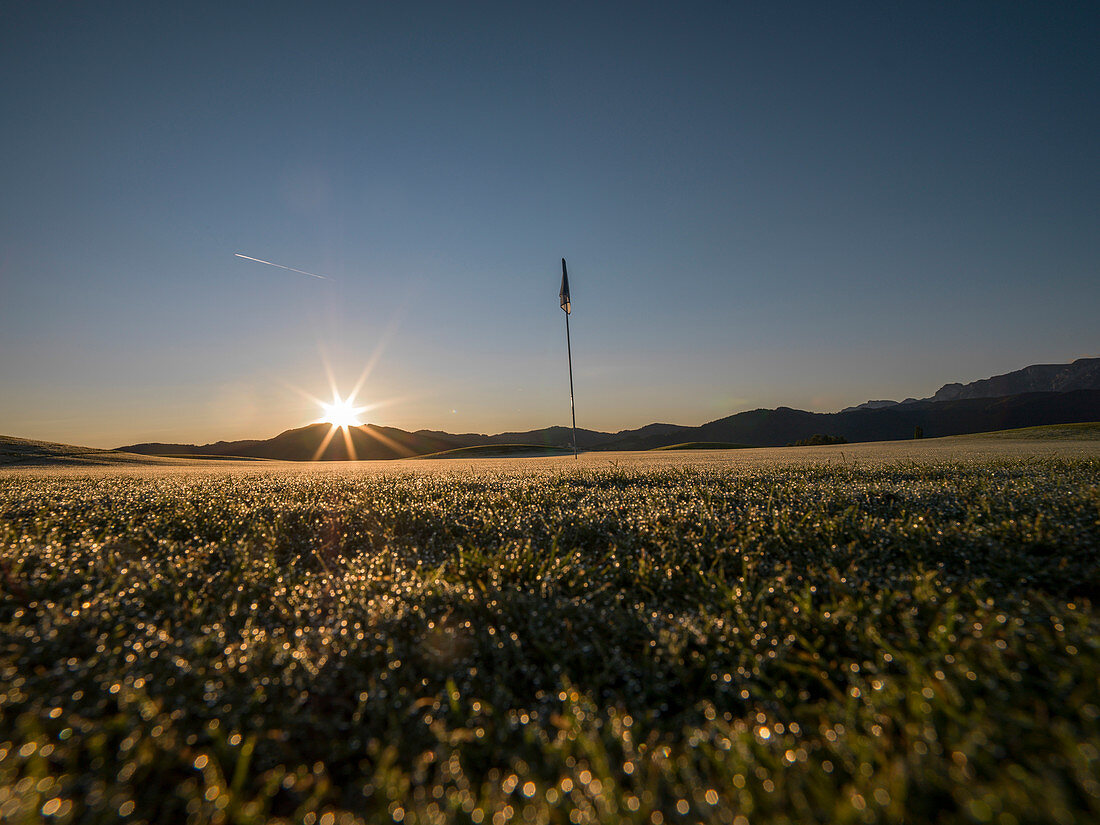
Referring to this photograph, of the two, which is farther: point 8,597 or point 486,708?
point 8,597

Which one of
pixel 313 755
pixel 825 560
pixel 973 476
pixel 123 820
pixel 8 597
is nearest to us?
pixel 123 820

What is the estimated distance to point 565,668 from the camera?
311 cm

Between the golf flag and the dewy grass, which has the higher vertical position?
the golf flag

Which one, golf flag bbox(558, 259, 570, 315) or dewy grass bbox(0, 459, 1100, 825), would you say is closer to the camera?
dewy grass bbox(0, 459, 1100, 825)

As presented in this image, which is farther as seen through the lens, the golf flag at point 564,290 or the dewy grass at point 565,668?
the golf flag at point 564,290

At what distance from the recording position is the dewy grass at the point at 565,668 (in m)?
1.99

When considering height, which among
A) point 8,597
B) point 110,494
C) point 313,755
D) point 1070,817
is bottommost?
point 313,755

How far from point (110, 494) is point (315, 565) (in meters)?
4.95

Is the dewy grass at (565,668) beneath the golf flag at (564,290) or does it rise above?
beneath

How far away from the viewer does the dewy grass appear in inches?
78.5

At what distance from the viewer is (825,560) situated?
176 inches

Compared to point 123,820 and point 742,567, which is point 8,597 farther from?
point 742,567

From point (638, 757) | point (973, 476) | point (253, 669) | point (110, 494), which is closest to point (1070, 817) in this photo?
point (638, 757)

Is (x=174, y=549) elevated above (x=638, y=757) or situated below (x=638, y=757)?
above
